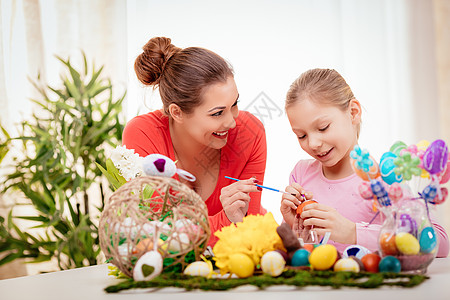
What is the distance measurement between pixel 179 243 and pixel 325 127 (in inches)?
27.9

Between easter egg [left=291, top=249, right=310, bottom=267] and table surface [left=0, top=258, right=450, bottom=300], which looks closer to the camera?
table surface [left=0, top=258, right=450, bottom=300]

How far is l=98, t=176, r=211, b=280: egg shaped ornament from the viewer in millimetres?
885

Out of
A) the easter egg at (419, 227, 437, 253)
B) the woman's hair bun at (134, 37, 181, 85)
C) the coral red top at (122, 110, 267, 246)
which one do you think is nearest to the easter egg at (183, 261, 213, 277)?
the easter egg at (419, 227, 437, 253)

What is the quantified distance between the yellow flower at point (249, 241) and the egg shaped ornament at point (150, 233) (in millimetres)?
55

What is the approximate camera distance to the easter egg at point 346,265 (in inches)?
33.6

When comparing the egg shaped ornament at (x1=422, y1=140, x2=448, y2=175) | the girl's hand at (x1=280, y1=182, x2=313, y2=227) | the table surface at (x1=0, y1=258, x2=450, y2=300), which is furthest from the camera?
the girl's hand at (x1=280, y1=182, x2=313, y2=227)

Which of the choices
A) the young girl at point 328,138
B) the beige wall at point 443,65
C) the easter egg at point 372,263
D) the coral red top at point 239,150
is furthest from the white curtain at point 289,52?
the easter egg at point 372,263

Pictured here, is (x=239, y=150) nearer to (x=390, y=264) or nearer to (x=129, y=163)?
(x=129, y=163)

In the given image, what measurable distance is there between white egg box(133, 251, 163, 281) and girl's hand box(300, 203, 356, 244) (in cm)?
43

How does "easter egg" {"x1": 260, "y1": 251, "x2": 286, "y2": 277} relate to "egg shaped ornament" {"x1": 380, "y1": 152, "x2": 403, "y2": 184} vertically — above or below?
below

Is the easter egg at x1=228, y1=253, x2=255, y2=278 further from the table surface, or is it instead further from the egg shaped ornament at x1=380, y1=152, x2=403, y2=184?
the egg shaped ornament at x1=380, y1=152, x2=403, y2=184

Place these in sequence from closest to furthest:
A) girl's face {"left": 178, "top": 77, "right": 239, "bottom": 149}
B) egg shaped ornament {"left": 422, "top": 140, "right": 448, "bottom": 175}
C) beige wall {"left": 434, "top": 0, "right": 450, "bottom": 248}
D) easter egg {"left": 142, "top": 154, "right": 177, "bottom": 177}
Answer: egg shaped ornament {"left": 422, "top": 140, "right": 448, "bottom": 175} < easter egg {"left": 142, "top": 154, "right": 177, "bottom": 177} < girl's face {"left": 178, "top": 77, "right": 239, "bottom": 149} < beige wall {"left": 434, "top": 0, "right": 450, "bottom": 248}

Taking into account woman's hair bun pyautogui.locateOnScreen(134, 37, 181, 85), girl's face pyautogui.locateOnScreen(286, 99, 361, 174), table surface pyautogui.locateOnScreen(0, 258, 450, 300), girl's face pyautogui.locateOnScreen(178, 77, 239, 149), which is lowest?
table surface pyautogui.locateOnScreen(0, 258, 450, 300)

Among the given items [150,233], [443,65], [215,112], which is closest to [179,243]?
[150,233]
